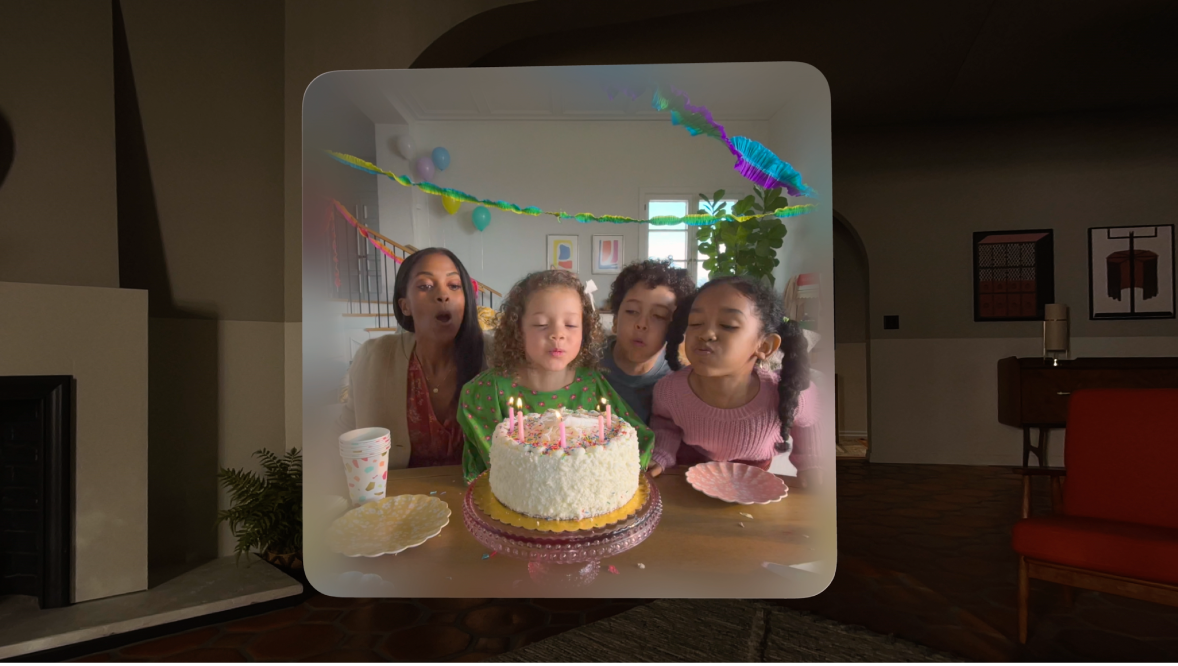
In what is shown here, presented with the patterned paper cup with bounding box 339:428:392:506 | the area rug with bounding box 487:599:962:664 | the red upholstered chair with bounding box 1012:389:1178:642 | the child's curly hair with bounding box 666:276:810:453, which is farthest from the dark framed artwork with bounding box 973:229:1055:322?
the patterned paper cup with bounding box 339:428:392:506

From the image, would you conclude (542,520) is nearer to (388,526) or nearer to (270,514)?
(388,526)

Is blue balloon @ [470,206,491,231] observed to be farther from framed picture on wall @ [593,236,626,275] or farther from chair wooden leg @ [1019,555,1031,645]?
chair wooden leg @ [1019,555,1031,645]

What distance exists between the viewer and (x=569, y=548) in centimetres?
154

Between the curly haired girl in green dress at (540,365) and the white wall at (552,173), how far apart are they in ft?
0.30

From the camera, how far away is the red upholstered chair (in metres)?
1.58

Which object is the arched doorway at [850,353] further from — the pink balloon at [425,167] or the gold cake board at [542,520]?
the pink balloon at [425,167]

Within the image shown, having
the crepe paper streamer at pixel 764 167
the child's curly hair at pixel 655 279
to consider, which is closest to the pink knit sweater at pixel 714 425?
the child's curly hair at pixel 655 279

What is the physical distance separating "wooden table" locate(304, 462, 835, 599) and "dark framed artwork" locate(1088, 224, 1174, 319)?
12.6ft

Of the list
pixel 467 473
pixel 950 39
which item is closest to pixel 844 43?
pixel 950 39

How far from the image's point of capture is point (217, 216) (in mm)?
2410

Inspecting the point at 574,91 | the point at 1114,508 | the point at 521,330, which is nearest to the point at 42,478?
the point at 521,330

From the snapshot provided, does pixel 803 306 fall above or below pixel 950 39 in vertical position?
below

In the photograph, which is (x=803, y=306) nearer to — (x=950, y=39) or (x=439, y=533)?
(x=439, y=533)

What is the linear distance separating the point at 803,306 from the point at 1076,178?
3.90 meters
